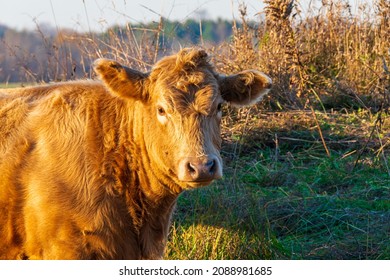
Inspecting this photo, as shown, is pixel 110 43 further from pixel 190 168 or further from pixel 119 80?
pixel 190 168

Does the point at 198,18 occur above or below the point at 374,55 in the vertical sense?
above

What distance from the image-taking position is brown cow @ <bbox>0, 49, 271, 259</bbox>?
5312mm

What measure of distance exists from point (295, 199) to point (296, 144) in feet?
6.15

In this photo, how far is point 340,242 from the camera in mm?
6633

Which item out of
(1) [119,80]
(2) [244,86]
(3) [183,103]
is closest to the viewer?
(3) [183,103]

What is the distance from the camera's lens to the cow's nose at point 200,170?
4.93 m

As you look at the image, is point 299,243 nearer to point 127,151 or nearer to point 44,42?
point 127,151

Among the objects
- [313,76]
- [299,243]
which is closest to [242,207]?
[299,243]

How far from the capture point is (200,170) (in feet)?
16.2

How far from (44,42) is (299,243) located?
197 inches

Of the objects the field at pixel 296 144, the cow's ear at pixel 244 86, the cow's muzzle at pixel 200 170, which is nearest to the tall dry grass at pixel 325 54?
the field at pixel 296 144

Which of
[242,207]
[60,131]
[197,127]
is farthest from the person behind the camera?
[242,207]

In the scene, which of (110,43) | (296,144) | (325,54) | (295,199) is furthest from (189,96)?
(325,54)
